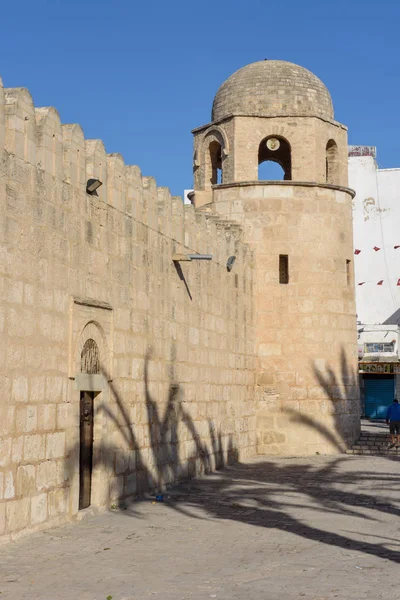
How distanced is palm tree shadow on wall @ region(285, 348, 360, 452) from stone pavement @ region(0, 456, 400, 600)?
4580mm

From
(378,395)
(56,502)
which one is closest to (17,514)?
(56,502)

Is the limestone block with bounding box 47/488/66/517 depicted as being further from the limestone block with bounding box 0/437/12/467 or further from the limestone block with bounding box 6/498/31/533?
the limestone block with bounding box 0/437/12/467

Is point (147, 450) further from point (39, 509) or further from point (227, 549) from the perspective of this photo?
point (227, 549)

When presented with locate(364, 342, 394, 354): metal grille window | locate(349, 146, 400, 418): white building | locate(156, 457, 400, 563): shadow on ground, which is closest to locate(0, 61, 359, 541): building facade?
locate(156, 457, 400, 563): shadow on ground

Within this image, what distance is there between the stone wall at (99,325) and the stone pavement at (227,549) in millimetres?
590

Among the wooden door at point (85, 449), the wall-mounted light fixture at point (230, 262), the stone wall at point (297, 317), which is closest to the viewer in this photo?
the wooden door at point (85, 449)

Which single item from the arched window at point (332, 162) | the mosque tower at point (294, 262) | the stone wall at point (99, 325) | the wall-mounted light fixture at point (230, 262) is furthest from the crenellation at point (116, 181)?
the arched window at point (332, 162)

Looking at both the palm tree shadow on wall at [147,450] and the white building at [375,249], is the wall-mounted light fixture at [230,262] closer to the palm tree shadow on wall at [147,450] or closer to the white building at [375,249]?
the palm tree shadow on wall at [147,450]

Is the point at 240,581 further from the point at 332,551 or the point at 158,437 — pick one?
the point at 158,437

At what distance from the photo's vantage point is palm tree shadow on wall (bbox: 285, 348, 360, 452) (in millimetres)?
16188

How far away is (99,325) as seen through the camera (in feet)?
31.3

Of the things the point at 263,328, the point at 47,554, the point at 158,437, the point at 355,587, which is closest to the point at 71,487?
the point at 47,554

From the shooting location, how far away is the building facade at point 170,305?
7973 millimetres

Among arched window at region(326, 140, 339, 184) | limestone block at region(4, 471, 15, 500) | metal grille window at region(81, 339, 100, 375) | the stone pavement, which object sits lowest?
the stone pavement
